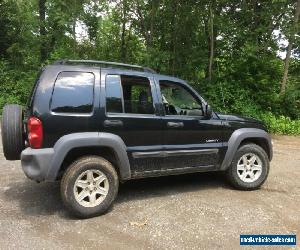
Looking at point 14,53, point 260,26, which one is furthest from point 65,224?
point 14,53

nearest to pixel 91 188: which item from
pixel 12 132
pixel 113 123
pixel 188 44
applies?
pixel 113 123

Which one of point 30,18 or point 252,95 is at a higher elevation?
point 30,18

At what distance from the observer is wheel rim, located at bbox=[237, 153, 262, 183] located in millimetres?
5730

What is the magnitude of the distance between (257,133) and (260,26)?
8.81 meters

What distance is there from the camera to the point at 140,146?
4887 millimetres

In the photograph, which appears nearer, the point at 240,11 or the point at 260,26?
the point at 260,26

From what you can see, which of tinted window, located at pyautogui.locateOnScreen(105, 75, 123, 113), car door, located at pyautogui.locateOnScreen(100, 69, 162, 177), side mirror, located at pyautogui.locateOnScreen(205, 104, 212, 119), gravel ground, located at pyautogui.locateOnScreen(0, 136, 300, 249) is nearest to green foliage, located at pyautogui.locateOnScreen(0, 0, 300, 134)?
gravel ground, located at pyautogui.locateOnScreen(0, 136, 300, 249)

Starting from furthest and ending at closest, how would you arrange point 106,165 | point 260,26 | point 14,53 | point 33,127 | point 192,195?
point 14,53 → point 260,26 → point 192,195 → point 106,165 → point 33,127

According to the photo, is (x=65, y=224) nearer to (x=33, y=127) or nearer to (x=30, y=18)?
(x=33, y=127)

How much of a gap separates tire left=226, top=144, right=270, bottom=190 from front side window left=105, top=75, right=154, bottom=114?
1726mm

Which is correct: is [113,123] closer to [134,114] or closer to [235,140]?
[134,114]

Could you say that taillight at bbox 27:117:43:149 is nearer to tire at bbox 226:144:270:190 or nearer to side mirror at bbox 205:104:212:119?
side mirror at bbox 205:104:212:119

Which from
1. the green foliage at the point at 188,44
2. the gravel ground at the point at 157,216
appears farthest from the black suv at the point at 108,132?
the green foliage at the point at 188,44

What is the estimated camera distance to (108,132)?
4.62m
